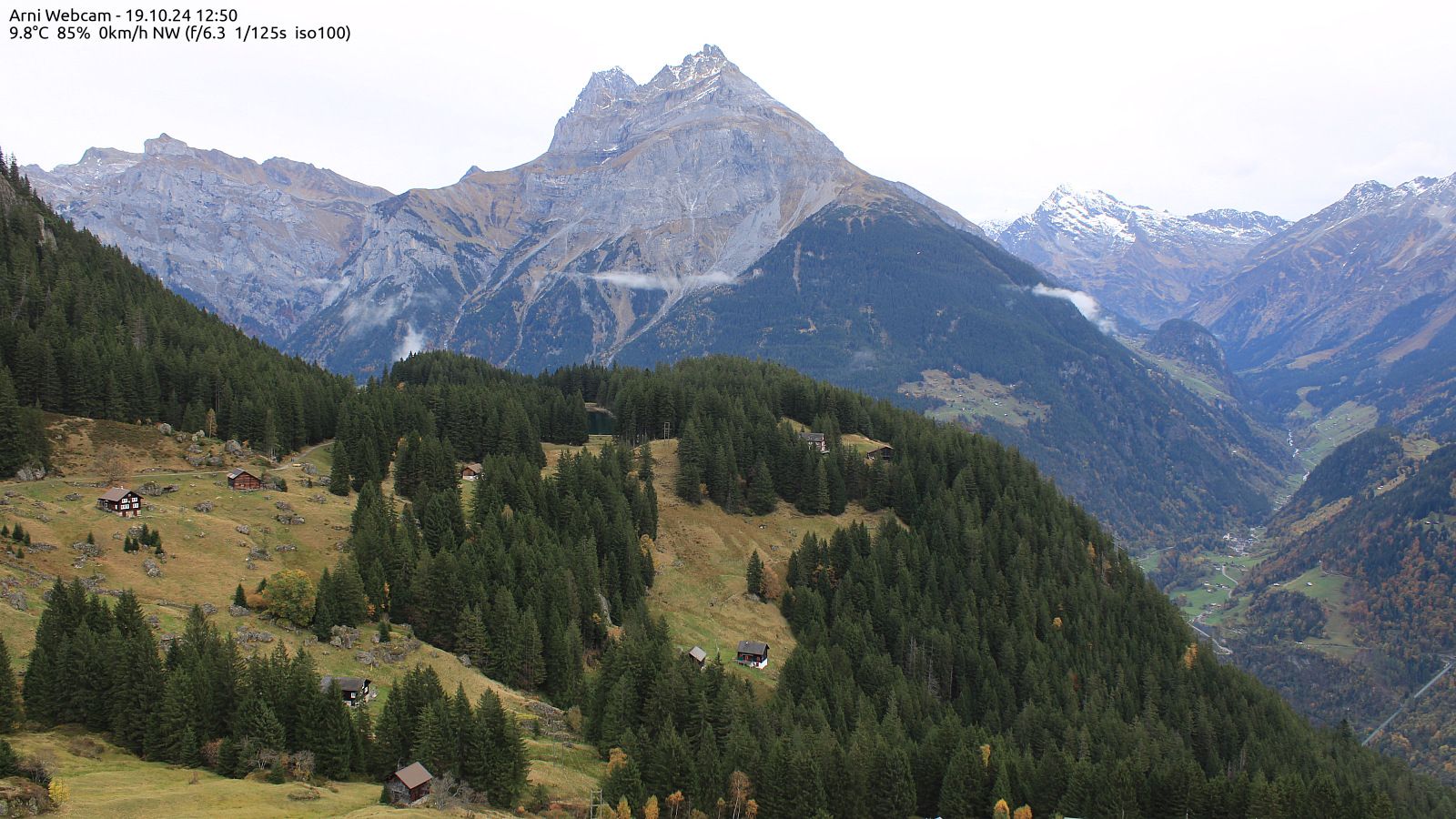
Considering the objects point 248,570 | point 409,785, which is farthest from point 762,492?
point 409,785

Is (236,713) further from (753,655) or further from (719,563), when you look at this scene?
(719,563)

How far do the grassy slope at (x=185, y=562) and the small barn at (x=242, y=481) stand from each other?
1011 mm

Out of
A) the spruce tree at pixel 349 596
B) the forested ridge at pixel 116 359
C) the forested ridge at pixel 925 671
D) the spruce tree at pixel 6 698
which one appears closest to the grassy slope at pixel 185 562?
the spruce tree at pixel 6 698

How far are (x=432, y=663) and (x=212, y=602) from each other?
20.6 meters

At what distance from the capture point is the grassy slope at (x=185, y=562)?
60.3 m

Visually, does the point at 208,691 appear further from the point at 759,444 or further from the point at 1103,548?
the point at 1103,548

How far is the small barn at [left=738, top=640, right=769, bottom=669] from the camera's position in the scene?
4476 inches

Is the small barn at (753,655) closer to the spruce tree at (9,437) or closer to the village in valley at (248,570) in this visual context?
the village in valley at (248,570)

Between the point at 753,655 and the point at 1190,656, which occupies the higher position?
the point at 753,655

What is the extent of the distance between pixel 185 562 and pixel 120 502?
38.4 ft

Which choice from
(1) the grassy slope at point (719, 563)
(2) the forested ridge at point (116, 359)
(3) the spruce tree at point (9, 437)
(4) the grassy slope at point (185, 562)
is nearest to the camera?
(4) the grassy slope at point (185, 562)

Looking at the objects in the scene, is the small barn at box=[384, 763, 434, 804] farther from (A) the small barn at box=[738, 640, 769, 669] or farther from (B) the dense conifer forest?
(A) the small barn at box=[738, 640, 769, 669]

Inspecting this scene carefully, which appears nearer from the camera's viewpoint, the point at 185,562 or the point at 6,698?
the point at 6,698

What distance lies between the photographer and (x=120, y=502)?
315ft
